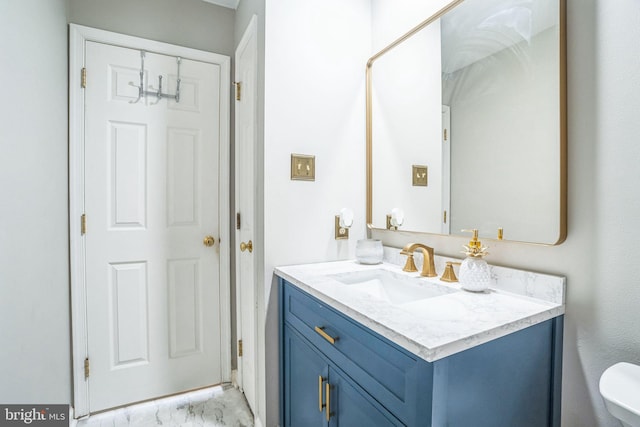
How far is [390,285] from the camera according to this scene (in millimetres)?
1342

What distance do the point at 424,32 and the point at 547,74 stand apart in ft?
2.03

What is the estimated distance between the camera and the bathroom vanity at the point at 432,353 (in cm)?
70

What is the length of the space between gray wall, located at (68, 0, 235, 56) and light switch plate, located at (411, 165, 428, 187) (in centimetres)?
146

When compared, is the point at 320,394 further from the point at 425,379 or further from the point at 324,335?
the point at 425,379

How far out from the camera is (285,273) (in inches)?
53.2

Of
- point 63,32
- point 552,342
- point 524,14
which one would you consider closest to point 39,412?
point 63,32

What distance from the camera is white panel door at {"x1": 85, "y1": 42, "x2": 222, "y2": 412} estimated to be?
5.73ft

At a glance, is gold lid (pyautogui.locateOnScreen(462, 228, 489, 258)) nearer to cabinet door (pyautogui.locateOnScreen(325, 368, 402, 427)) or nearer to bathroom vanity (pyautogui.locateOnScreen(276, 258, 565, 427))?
bathroom vanity (pyautogui.locateOnScreen(276, 258, 565, 427))

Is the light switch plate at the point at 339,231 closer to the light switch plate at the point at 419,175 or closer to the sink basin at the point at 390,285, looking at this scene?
the sink basin at the point at 390,285

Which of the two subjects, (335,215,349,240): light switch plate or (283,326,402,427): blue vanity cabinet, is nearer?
(283,326,402,427): blue vanity cabinet

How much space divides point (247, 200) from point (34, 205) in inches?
34.6

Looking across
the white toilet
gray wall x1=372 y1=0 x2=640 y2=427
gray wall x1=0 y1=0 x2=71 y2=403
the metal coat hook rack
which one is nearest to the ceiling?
the metal coat hook rack

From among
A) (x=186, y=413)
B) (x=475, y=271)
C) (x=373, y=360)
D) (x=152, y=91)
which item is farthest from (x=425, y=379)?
(x=152, y=91)

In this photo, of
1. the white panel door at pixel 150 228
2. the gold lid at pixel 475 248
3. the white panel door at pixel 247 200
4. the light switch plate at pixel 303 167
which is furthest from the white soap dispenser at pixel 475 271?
the white panel door at pixel 150 228
